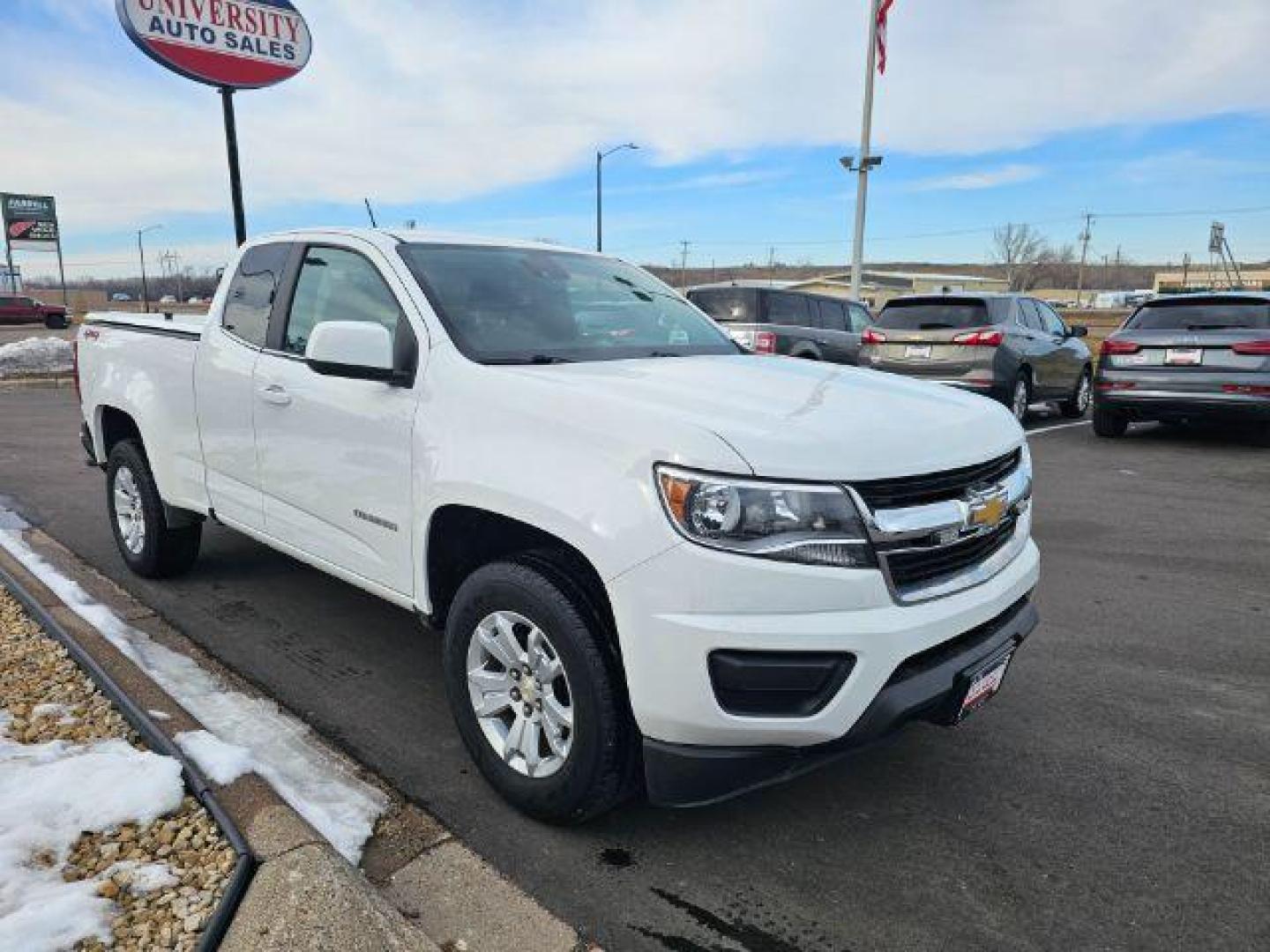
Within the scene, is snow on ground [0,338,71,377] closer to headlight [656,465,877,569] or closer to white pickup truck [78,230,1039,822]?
white pickup truck [78,230,1039,822]

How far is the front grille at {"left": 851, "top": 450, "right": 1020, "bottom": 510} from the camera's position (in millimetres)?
2377

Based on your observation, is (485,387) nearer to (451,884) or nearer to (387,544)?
(387,544)

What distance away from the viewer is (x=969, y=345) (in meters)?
10.4

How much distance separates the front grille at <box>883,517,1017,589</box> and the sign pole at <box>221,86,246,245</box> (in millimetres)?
9687

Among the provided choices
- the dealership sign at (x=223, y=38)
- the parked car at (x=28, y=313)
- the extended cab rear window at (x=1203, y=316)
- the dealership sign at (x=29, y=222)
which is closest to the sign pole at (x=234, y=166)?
the dealership sign at (x=223, y=38)

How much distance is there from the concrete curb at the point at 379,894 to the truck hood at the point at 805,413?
4.30 ft

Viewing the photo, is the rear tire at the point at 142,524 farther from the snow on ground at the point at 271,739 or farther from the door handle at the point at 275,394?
the door handle at the point at 275,394

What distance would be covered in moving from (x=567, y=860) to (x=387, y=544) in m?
1.26

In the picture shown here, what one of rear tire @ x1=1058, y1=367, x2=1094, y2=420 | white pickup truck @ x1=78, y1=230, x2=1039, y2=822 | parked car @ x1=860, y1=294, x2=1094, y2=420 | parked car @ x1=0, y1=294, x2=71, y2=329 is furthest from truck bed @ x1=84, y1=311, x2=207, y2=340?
parked car @ x1=0, y1=294, x2=71, y2=329

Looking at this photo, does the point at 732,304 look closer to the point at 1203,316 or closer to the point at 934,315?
the point at 934,315

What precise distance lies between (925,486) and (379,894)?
181cm

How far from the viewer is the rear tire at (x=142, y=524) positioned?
494 cm

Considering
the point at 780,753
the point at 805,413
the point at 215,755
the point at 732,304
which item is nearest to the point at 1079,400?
the point at 732,304

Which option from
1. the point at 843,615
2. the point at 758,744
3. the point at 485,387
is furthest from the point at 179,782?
the point at 843,615
